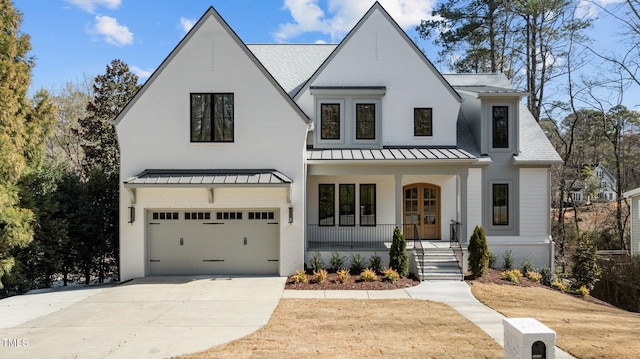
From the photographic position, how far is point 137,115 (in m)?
13.3

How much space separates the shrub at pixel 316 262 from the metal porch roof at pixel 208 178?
2.89 meters

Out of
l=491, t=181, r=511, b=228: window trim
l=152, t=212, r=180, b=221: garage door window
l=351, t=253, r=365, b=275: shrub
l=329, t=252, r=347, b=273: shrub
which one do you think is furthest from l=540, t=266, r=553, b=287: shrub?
l=152, t=212, r=180, b=221: garage door window

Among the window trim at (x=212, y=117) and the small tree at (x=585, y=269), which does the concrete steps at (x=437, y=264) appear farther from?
the window trim at (x=212, y=117)

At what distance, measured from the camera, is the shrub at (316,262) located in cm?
1350

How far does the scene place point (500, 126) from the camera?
16031 millimetres

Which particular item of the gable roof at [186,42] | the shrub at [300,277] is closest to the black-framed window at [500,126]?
the gable roof at [186,42]

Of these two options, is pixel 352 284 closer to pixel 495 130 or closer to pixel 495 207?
pixel 495 207

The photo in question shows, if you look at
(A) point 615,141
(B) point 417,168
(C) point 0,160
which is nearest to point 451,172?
(B) point 417,168

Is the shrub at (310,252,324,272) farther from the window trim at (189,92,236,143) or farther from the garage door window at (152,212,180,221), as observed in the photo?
the garage door window at (152,212,180,221)

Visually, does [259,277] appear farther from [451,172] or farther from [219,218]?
[451,172]

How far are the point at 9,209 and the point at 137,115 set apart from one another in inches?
182

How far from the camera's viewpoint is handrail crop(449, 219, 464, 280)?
13459 mm

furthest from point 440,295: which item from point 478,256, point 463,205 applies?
point 463,205

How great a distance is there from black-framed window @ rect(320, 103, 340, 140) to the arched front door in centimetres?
384
